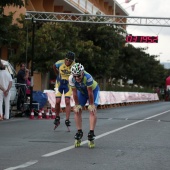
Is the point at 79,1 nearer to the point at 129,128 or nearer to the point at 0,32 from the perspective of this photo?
the point at 0,32

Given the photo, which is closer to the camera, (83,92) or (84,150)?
(84,150)

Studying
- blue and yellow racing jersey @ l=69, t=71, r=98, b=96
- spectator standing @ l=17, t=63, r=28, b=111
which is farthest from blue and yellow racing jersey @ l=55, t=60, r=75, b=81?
spectator standing @ l=17, t=63, r=28, b=111

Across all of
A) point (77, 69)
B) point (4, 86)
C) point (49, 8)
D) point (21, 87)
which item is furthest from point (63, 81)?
point (49, 8)

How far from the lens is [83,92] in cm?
1148

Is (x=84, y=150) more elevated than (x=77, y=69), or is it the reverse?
(x=77, y=69)

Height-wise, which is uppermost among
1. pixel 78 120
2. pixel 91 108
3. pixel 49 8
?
pixel 49 8

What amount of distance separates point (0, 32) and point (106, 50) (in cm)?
2460

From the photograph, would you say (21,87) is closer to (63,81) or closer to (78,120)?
(63,81)

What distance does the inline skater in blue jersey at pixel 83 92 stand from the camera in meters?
10.9

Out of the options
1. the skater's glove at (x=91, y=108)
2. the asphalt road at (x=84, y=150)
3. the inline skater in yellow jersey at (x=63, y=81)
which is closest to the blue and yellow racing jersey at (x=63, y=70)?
the inline skater in yellow jersey at (x=63, y=81)

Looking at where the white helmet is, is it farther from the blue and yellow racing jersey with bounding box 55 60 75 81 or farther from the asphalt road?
the blue and yellow racing jersey with bounding box 55 60 75 81

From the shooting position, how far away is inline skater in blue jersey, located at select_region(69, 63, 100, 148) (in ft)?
35.8

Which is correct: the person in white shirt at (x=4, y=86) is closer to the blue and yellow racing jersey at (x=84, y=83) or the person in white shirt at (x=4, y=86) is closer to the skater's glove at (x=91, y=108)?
the blue and yellow racing jersey at (x=84, y=83)

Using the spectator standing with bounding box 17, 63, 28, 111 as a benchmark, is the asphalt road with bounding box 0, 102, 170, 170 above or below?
below
